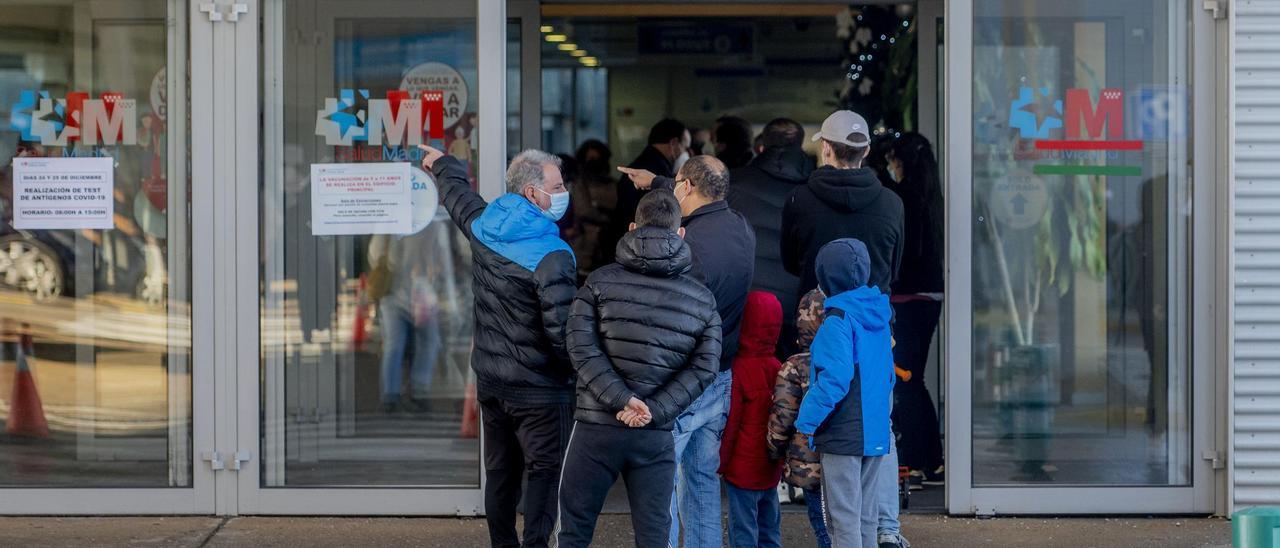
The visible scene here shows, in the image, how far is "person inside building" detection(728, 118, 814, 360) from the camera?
7117 millimetres

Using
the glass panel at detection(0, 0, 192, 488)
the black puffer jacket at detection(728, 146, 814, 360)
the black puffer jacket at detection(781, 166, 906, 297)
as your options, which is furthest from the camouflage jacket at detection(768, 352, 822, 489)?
the glass panel at detection(0, 0, 192, 488)

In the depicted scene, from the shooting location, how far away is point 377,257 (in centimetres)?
735

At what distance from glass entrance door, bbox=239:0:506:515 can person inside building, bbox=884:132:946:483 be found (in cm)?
207

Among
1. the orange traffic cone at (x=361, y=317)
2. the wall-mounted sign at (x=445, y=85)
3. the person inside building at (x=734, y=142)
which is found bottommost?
the orange traffic cone at (x=361, y=317)

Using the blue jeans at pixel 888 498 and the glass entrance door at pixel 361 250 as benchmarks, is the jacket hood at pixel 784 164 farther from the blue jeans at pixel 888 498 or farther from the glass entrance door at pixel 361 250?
the blue jeans at pixel 888 498

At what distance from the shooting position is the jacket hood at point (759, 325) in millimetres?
6074

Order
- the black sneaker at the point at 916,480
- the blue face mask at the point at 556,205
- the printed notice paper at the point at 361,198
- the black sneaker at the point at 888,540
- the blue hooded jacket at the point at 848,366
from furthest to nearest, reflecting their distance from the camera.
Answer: the black sneaker at the point at 916,480 < the printed notice paper at the point at 361,198 < the black sneaker at the point at 888,540 < the blue face mask at the point at 556,205 < the blue hooded jacket at the point at 848,366

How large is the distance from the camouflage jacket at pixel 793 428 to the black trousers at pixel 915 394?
192cm

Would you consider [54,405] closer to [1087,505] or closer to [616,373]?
[616,373]

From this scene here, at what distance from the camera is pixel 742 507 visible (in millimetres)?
6070

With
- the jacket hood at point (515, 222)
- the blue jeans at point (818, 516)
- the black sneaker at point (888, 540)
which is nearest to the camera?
the jacket hood at point (515, 222)

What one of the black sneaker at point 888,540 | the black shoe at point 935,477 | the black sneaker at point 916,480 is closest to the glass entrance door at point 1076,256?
the black sneaker at point 916,480

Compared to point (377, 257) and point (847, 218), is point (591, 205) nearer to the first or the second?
point (377, 257)

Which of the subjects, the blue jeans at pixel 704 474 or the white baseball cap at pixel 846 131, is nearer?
the blue jeans at pixel 704 474
